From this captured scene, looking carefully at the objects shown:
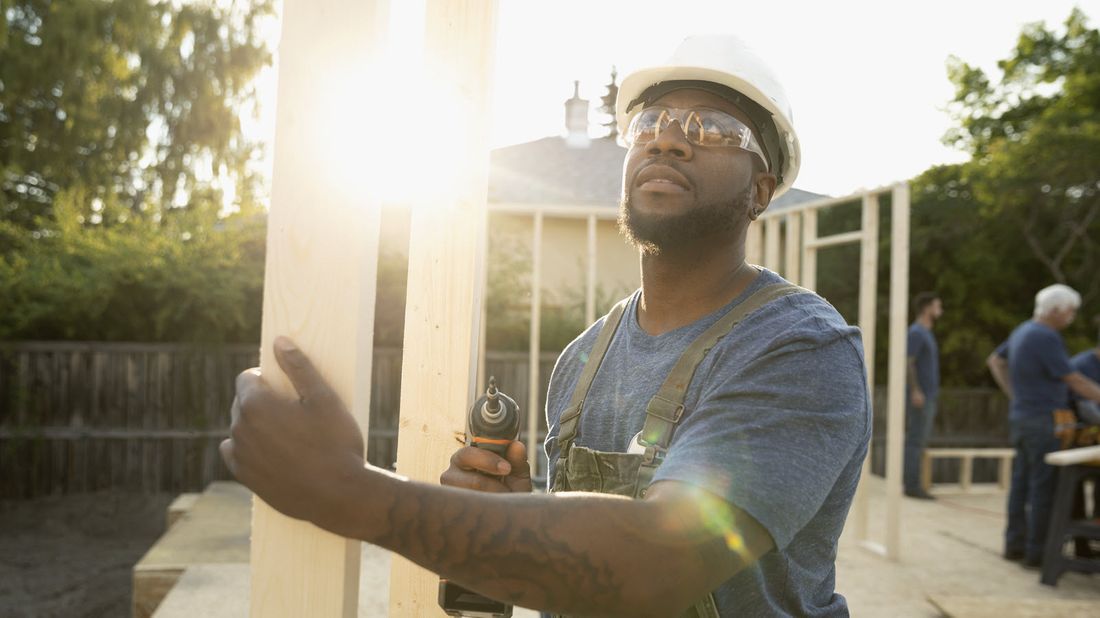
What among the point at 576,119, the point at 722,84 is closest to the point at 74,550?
the point at 722,84

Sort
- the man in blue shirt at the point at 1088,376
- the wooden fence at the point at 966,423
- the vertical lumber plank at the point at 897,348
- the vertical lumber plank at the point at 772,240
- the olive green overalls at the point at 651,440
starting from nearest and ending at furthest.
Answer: the olive green overalls at the point at 651,440
the vertical lumber plank at the point at 897,348
the man in blue shirt at the point at 1088,376
the vertical lumber plank at the point at 772,240
the wooden fence at the point at 966,423

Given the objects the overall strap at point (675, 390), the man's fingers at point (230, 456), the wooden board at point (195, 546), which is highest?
the overall strap at point (675, 390)

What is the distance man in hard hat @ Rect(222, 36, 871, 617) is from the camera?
41.5 inches

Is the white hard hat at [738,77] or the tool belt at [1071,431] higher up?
the white hard hat at [738,77]

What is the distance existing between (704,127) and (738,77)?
113mm

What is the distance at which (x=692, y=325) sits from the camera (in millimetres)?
1615

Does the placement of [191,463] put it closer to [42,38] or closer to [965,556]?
[965,556]

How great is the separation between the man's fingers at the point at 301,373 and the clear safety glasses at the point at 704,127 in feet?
2.89

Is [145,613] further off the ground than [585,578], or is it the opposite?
[585,578]

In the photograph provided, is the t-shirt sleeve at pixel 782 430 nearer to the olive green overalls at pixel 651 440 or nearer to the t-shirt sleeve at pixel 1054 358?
the olive green overalls at pixel 651 440

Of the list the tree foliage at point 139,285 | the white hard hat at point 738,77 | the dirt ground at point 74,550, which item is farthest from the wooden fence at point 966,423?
the white hard hat at point 738,77

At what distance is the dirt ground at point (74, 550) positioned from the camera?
5.99m

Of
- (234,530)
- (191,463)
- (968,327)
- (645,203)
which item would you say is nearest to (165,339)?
(191,463)

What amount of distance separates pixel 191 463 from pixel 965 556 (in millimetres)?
7481
